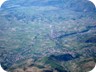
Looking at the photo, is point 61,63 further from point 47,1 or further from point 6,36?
point 47,1

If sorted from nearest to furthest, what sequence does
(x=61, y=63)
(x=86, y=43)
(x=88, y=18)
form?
(x=61, y=63) → (x=86, y=43) → (x=88, y=18)

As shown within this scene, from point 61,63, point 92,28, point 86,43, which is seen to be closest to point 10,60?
point 61,63

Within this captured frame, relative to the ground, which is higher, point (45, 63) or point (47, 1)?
point (47, 1)

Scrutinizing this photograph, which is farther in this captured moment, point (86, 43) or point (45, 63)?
point (86, 43)

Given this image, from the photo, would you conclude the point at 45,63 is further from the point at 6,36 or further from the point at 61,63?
the point at 6,36

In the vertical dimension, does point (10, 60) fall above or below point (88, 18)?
below

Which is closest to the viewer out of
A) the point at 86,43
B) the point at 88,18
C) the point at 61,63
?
the point at 61,63

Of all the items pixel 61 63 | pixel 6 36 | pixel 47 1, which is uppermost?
pixel 47 1

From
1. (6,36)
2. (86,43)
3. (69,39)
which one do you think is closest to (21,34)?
(6,36)

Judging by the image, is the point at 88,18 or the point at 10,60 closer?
the point at 10,60
